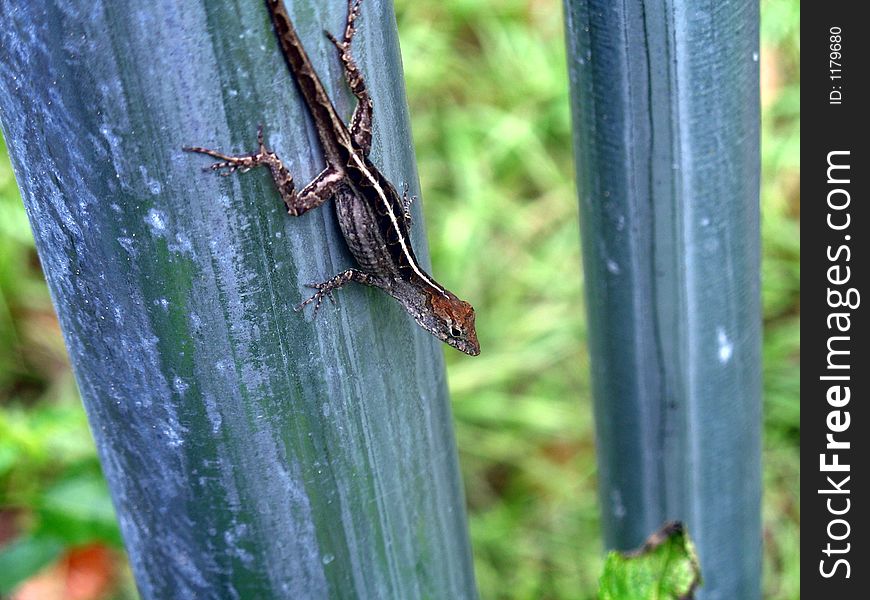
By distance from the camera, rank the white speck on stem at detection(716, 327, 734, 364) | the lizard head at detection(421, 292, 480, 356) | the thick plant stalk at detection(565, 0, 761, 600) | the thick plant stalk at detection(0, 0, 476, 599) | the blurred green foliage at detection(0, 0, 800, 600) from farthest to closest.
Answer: the blurred green foliage at detection(0, 0, 800, 600) < the lizard head at detection(421, 292, 480, 356) < the white speck on stem at detection(716, 327, 734, 364) < the thick plant stalk at detection(565, 0, 761, 600) < the thick plant stalk at detection(0, 0, 476, 599)

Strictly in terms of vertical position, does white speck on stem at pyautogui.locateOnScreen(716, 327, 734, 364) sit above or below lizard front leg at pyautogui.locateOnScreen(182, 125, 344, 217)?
below

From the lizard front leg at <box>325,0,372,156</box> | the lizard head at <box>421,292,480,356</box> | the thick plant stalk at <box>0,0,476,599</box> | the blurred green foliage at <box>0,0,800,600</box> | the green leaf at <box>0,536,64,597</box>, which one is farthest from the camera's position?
the blurred green foliage at <box>0,0,800,600</box>

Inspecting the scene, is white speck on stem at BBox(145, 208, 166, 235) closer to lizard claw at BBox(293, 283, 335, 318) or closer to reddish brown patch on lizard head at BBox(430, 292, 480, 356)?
lizard claw at BBox(293, 283, 335, 318)

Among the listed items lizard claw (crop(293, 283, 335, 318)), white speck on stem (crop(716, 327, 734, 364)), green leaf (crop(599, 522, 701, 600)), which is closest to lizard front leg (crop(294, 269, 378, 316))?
lizard claw (crop(293, 283, 335, 318))
